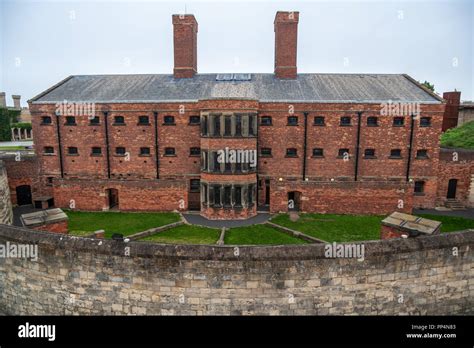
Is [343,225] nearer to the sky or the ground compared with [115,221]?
nearer to the sky

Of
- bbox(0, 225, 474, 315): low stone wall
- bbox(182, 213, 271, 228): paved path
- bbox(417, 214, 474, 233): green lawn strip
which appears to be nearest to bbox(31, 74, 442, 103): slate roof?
bbox(417, 214, 474, 233): green lawn strip

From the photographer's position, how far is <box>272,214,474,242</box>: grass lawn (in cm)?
1769

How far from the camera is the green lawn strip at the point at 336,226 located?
57.6ft

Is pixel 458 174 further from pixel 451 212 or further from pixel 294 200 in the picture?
pixel 294 200

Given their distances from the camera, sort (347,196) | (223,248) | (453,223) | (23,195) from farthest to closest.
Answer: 1. (23,195)
2. (347,196)
3. (453,223)
4. (223,248)

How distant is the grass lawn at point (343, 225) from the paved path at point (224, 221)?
1.09 m

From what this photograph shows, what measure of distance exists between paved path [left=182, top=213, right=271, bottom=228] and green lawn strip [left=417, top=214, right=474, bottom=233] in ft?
39.0

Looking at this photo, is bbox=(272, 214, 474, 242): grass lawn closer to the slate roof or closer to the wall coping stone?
the wall coping stone

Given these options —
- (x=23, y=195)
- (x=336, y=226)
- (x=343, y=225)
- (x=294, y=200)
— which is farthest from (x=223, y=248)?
(x=23, y=195)

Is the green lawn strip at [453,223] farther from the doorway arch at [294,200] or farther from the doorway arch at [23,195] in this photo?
the doorway arch at [23,195]

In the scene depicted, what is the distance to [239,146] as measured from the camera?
70.7ft

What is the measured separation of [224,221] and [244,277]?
12.2 m

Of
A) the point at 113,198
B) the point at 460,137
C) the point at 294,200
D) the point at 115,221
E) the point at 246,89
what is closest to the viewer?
the point at 115,221
